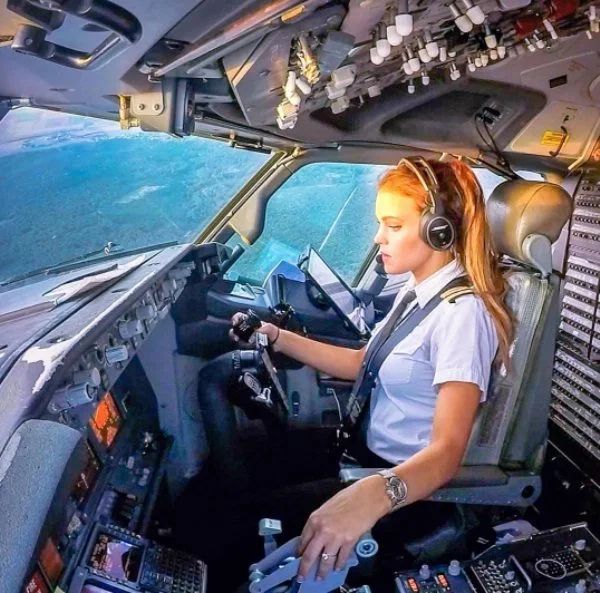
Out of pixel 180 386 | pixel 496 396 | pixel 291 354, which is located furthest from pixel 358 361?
pixel 180 386

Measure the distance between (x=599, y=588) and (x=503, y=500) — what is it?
0.29m

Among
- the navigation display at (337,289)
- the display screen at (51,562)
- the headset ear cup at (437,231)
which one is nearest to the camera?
the display screen at (51,562)

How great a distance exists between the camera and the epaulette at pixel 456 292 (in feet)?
5.10

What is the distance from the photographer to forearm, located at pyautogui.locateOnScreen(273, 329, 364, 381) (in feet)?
6.73

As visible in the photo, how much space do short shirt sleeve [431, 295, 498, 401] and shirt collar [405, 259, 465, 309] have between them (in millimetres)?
84

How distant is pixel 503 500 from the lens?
1637mm

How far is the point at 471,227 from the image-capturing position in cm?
159

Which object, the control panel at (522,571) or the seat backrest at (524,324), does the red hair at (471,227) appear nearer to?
the seat backrest at (524,324)

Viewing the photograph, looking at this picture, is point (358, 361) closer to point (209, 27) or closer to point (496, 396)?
point (496, 396)

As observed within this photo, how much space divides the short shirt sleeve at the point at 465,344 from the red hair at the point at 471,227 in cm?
3

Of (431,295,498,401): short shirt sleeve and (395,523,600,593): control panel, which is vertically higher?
(431,295,498,401): short shirt sleeve

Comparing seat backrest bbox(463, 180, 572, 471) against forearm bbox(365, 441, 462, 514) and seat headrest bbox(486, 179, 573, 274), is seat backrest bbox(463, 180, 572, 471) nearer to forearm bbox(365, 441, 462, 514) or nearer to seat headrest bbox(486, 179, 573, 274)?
seat headrest bbox(486, 179, 573, 274)

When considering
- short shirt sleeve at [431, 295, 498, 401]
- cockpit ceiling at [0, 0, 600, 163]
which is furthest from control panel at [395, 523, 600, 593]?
cockpit ceiling at [0, 0, 600, 163]

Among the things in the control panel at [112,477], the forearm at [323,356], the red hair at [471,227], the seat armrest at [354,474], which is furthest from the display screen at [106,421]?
the red hair at [471,227]
